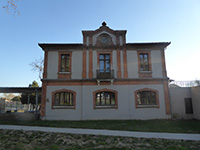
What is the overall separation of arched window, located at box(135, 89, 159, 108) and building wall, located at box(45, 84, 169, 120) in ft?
1.20

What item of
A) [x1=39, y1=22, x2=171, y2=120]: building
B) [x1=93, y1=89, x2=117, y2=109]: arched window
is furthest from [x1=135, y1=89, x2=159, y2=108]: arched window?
[x1=93, y1=89, x2=117, y2=109]: arched window

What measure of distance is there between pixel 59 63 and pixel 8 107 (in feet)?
61.1

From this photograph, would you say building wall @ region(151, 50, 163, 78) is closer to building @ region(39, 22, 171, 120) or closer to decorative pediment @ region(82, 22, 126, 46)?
building @ region(39, 22, 171, 120)

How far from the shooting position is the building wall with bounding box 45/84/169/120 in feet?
40.8

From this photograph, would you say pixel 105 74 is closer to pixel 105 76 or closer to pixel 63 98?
pixel 105 76

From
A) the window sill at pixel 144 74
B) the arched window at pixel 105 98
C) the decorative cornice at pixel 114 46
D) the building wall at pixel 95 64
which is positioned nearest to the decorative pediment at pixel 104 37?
the decorative cornice at pixel 114 46

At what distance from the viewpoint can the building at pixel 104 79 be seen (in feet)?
41.2

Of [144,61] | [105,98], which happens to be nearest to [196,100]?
[144,61]

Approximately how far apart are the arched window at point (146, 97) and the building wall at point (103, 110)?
0.37m

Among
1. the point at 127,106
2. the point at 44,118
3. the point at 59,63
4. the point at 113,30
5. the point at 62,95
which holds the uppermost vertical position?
the point at 113,30

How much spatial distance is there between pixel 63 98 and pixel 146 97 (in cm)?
797

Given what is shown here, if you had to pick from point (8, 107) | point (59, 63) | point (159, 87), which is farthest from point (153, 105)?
point (8, 107)

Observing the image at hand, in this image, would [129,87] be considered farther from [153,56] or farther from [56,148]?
[56,148]

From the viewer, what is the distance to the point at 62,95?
42.7ft
